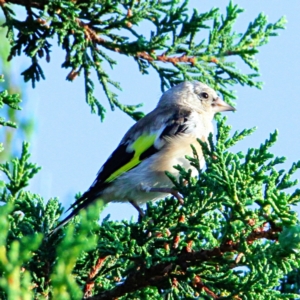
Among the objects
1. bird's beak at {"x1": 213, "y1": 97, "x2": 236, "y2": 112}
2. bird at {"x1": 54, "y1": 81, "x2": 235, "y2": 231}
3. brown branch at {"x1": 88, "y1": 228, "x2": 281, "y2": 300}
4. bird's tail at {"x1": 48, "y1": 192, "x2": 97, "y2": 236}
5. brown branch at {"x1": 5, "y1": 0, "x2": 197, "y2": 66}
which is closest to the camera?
brown branch at {"x1": 88, "y1": 228, "x2": 281, "y2": 300}

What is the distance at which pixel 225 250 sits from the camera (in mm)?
3436

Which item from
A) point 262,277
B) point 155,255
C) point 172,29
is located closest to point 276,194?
point 262,277

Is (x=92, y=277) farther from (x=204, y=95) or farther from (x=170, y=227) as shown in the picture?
(x=204, y=95)

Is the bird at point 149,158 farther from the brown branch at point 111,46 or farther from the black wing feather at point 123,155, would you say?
the brown branch at point 111,46

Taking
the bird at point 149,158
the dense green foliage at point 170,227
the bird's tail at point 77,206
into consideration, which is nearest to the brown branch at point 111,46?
the dense green foliage at point 170,227

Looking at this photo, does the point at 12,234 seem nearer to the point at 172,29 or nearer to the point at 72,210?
the point at 72,210

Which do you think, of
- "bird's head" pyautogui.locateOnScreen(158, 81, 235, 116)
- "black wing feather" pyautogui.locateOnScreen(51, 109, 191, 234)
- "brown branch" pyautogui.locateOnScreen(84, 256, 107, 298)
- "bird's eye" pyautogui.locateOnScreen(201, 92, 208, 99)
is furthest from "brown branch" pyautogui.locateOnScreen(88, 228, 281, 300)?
"bird's eye" pyautogui.locateOnScreen(201, 92, 208, 99)

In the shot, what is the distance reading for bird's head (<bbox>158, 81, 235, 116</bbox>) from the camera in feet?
21.2

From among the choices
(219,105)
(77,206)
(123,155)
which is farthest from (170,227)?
(219,105)

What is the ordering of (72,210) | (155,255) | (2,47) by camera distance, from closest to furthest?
(155,255) → (72,210) → (2,47)

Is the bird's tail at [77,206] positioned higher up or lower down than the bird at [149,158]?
lower down

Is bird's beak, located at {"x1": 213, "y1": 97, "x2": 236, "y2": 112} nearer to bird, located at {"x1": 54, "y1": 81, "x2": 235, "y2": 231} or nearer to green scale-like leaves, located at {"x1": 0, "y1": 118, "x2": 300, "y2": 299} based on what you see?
bird, located at {"x1": 54, "y1": 81, "x2": 235, "y2": 231}

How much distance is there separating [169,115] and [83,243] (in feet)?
12.5

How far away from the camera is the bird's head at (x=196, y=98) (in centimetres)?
646
